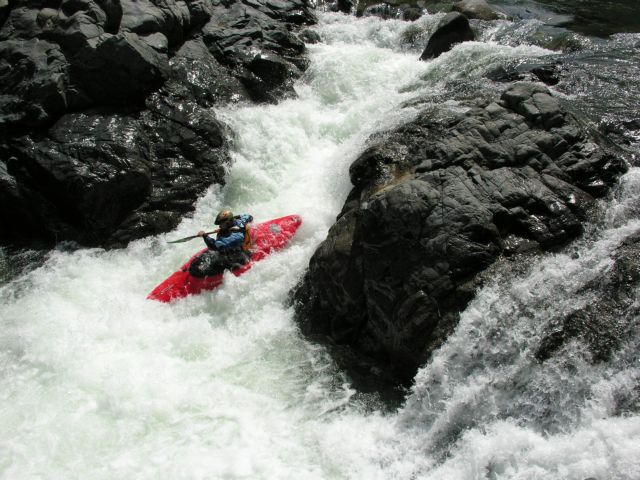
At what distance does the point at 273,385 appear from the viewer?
20.3 feet

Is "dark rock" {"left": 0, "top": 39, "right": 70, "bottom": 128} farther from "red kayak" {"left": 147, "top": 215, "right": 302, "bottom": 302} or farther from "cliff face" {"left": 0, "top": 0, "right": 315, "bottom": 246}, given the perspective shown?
"red kayak" {"left": 147, "top": 215, "right": 302, "bottom": 302}

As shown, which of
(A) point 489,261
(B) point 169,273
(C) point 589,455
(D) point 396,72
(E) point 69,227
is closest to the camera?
(C) point 589,455

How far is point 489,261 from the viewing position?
5801mm

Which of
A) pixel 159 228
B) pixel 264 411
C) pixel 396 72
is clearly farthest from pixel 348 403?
pixel 396 72

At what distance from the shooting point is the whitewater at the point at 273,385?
4750 mm

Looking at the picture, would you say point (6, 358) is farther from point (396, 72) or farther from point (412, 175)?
point (396, 72)

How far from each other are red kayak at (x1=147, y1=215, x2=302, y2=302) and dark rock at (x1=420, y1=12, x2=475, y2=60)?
261 inches

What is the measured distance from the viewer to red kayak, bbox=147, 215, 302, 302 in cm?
777

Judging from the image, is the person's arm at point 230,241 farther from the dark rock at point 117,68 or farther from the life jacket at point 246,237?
the dark rock at point 117,68

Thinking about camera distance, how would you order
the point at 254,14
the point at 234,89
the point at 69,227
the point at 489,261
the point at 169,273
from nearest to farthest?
the point at 489,261, the point at 169,273, the point at 69,227, the point at 234,89, the point at 254,14

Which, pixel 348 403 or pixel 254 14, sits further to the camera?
pixel 254 14

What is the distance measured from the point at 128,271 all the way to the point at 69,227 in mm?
1550

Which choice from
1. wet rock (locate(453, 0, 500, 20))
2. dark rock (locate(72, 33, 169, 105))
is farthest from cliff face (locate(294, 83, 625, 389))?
wet rock (locate(453, 0, 500, 20))

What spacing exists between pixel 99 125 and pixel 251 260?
3.91 m
